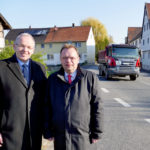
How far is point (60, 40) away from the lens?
46.1m

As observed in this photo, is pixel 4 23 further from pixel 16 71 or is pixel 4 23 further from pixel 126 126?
pixel 16 71

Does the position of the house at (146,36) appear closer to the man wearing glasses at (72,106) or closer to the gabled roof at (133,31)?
the gabled roof at (133,31)

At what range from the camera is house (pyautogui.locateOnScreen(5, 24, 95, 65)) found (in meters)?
45.2

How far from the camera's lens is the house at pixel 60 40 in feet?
148

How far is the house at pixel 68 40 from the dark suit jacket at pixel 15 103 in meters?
42.5

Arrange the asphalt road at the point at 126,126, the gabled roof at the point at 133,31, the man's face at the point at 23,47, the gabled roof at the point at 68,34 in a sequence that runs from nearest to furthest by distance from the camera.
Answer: the man's face at the point at 23,47 < the asphalt road at the point at 126,126 < the gabled roof at the point at 68,34 < the gabled roof at the point at 133,31

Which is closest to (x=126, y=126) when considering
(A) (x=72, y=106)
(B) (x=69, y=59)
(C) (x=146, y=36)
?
(A) (x=72, y=106)

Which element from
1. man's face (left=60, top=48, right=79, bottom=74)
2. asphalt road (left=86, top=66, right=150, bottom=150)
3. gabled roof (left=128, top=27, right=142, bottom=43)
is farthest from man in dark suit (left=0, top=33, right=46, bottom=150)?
gabled roof (left=128, top=27, right=142, bottom=43)

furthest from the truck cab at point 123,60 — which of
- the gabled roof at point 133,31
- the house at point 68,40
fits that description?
the gabled roof at point 133,31

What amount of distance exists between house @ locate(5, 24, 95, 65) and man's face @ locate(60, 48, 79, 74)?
4244 cm

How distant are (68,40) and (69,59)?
144ft

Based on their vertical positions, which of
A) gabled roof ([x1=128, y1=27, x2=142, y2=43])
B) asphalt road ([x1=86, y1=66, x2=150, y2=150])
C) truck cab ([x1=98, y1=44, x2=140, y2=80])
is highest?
gabled roof ([x1=128, y1=27, x2=142, y2=43])

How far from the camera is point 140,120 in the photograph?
17.2ft

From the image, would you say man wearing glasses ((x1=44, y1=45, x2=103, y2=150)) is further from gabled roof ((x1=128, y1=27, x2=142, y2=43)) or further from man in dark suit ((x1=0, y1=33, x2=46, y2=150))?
gabled roof ((x1=128, y1=27, x2=142, y2=43))
